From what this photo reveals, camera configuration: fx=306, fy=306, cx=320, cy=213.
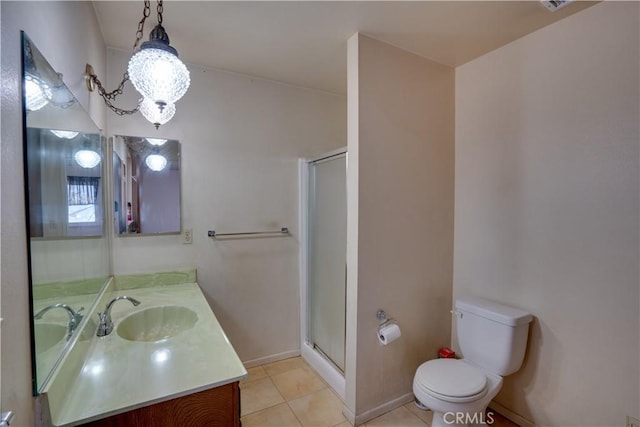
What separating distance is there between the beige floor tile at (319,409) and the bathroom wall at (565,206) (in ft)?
3.51

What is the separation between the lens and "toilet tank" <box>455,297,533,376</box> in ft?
5.59

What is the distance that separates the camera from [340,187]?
2.19m

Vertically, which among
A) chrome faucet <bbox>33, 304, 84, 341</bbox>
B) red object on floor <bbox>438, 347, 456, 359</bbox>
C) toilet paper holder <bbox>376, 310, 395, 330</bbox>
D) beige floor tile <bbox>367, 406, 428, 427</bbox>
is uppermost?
chrome faucet <bbox>33, 304, 84, 341</bbox>

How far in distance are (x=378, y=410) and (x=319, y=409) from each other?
38 cm

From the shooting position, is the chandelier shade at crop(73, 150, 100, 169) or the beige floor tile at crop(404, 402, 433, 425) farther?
the beige floor tile at crop(404, 402, 433, 425)

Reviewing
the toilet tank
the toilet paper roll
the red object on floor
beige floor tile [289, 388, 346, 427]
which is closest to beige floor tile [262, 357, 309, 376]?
beige floor tile [289, 388, 346, 427]

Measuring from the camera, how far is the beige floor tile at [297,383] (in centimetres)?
215

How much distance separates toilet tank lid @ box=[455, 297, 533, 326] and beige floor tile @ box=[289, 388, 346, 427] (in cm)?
103

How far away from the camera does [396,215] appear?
1963mm

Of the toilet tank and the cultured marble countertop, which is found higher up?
the cultured marble countertop

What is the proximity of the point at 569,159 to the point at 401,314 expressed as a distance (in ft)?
4.28

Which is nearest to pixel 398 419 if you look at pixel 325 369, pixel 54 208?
pixel 325 369

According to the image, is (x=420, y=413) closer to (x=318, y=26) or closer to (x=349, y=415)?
(x=349, y=415)

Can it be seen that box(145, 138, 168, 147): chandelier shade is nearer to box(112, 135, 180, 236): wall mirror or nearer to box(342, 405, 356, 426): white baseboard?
box(112, 135, 180, 236): wall mirror
